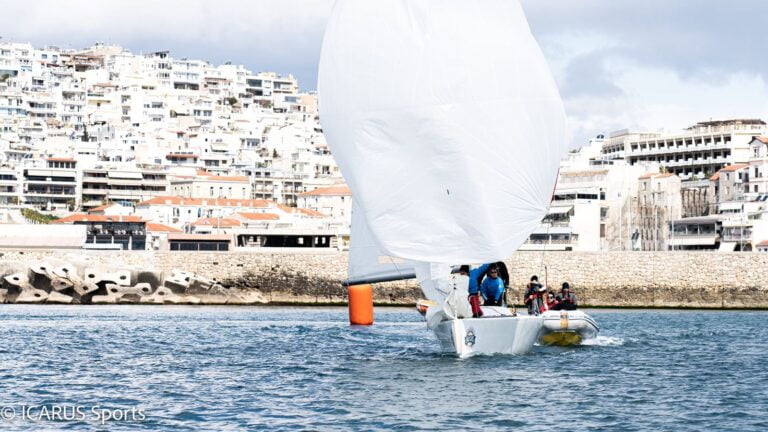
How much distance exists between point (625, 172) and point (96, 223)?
1381 inches

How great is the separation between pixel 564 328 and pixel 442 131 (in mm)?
5978

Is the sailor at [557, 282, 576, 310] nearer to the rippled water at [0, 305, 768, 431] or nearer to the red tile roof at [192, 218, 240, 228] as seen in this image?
the rippled water at [0, 305, 768, 431]

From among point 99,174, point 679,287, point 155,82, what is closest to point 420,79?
point 679,287

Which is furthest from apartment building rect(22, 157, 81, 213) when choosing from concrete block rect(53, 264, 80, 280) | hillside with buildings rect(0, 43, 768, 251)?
concrete block rect(53, 264, 80, 280)

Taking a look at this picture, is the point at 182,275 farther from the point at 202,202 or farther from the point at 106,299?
the point at 202,202

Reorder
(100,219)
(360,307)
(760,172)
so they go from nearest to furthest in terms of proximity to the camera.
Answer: (360,307)
(100,219)
(760,172)

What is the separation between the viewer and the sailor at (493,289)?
2802cm

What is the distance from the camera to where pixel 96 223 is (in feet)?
299

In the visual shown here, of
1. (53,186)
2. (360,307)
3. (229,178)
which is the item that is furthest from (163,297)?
(229,178)

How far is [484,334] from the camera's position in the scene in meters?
26.8

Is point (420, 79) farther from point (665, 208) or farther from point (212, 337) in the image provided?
point (665, 208)

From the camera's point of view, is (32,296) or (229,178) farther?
(229,178)

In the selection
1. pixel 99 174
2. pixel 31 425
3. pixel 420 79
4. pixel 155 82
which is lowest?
pixel 31 425

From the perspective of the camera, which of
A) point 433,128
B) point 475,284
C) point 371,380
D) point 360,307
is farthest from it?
point 360,307
